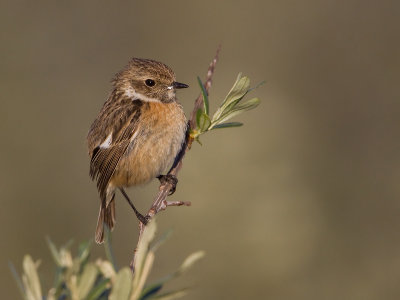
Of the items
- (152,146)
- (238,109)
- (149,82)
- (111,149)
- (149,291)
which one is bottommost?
(111,149)

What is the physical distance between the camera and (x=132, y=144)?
5.73m

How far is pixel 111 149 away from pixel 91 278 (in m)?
4.32

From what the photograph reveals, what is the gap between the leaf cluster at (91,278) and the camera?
1447mm

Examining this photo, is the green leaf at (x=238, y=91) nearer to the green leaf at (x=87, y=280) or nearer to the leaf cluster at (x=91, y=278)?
the leaf cluster at (x=91, y=278)

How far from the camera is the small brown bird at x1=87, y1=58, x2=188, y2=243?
5633 mm

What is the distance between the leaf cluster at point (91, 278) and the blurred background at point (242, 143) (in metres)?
0.24

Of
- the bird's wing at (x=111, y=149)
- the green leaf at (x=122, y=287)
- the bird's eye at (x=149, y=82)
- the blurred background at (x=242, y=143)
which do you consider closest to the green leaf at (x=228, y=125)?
the blurred background at (x=242, y=143)

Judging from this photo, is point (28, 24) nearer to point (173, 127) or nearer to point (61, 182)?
point (61, 182)

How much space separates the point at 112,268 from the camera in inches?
60.9

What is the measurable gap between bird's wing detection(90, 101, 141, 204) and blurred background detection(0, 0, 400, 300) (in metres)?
0.83

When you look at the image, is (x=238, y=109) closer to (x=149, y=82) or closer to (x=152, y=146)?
(x=152, y=146)

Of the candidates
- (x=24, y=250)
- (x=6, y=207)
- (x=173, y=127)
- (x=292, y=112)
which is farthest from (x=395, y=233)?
(x=6, y=207)

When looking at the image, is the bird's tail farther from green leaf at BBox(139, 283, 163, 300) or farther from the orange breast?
green leaf at BBox(139, 283, 163, 300)

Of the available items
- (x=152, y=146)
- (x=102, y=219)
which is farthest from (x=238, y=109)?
(x=102, y=219)
